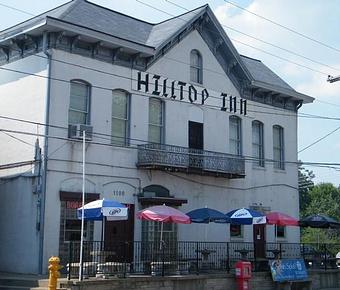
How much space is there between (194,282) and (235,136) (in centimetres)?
1019

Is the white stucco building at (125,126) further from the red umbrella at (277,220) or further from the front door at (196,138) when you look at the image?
the red umbrella at (277,220)

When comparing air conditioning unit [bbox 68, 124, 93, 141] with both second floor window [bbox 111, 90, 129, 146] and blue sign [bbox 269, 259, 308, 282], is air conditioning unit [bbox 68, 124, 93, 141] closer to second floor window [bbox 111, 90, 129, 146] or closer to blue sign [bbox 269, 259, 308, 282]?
second floor window [bbox 111, 90, 129, 146]

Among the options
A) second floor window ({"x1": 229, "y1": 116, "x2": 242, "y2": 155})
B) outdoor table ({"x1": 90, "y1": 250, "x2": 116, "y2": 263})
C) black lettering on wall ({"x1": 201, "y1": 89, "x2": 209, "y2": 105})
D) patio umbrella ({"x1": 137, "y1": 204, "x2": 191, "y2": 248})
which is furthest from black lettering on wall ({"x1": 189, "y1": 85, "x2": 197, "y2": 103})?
outdoor table ({"x1": 90, "y1": 250, "x2": 116, "y2": 263})

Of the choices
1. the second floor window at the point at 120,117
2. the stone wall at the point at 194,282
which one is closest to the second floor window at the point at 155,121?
the second floor window at the point at 120,117

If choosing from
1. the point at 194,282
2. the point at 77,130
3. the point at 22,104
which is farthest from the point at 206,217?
the point at 22,104

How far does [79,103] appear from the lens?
2206cm

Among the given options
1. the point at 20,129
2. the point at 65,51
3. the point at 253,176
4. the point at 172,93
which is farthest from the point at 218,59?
the point at 20,129

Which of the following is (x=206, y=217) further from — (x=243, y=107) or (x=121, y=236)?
(x=243, y=107)

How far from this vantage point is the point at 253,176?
28.4 metres

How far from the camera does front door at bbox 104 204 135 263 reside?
22031 millimetres

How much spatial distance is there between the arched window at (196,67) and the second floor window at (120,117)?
4144 mm

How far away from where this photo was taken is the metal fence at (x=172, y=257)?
18.0m

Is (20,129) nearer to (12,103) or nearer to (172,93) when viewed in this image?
(12,103)

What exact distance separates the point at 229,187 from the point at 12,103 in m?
10.4
